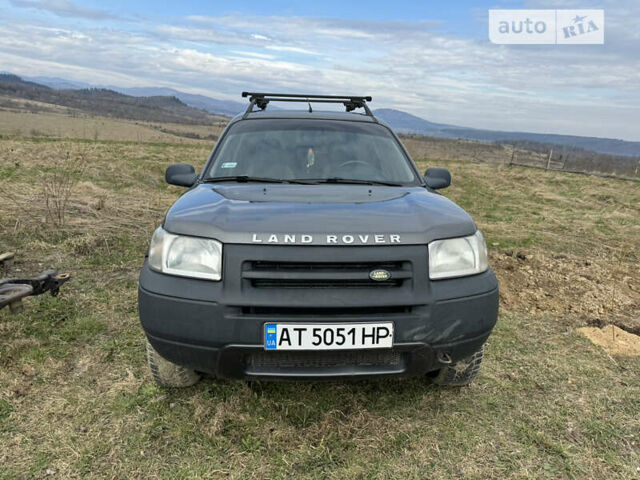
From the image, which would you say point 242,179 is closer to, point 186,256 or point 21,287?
point 186,256

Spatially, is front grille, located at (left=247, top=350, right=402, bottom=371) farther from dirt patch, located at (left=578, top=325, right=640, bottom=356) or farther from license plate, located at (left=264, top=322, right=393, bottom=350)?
dirt patch, located at (left=578, top=325, right=640, bottom=356)

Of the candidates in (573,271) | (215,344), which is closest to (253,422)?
(215,344)

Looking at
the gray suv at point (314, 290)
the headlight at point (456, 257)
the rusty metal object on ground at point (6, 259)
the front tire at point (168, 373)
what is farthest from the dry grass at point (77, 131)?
the headlight at point (456, 257)

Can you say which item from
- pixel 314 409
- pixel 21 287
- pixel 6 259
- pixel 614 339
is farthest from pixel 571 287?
pixel 6 259

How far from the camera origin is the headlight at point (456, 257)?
7.04ft

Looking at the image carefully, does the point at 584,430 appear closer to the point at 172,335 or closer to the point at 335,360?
the point at 335,360

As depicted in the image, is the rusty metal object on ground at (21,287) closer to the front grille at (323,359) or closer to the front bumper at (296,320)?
the front bumper at (296,320)

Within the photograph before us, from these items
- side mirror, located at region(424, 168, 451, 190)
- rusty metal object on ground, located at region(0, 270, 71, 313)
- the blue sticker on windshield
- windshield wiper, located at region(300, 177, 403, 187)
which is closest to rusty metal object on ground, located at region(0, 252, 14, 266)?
rusty metal object on ground, located at region(0, 270, 71, 313)

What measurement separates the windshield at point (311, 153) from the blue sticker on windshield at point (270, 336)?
4.38ft

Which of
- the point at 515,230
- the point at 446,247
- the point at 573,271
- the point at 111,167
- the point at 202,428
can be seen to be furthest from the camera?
the point at 111,167

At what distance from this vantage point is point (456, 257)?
87.8 inches

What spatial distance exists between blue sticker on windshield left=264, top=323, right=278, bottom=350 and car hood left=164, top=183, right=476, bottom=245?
375 mm

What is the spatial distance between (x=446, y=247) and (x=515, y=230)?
691 cm

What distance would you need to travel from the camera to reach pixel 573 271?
216 inches
